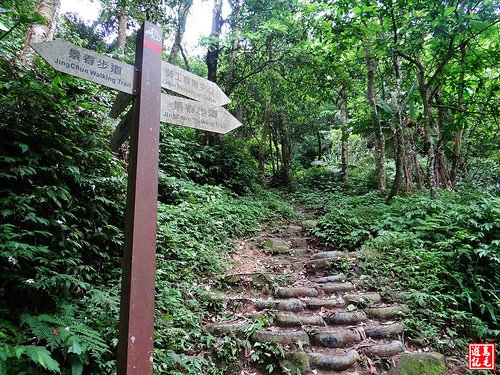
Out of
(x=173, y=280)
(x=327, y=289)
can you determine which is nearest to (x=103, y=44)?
(x=173, y=280)

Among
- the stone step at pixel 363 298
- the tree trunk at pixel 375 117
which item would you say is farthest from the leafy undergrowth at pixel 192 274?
the tree trunk at pixel 375 117

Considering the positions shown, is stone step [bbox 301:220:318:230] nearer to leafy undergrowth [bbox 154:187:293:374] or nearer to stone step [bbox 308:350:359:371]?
leafy undergrowth [bbox 154:187:293:374]

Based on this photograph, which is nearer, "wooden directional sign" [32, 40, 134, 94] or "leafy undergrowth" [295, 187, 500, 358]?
"wooden directional sign" [32, 40, 134, 94]

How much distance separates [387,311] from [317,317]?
3.43 ft

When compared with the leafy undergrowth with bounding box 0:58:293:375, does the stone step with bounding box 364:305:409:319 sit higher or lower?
lower

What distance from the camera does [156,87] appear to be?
238cm

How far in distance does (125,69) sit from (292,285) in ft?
13.7

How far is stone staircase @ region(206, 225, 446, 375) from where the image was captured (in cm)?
341

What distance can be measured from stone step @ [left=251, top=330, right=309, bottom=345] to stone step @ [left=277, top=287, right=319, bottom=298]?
3.11ft

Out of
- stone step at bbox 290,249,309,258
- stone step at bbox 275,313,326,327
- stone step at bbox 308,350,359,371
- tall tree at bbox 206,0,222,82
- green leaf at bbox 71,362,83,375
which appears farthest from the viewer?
tall tree at bbox 206,0,222,82

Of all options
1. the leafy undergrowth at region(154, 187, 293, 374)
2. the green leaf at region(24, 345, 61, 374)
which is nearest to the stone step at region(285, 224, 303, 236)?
the leafy undergrowth at region(154, 187, 293, 374)

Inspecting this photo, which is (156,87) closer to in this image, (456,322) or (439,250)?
(456,322)

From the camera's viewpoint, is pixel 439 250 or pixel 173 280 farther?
pixel 439 250

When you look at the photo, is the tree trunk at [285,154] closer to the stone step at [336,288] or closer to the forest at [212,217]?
the forest at [212,217]
